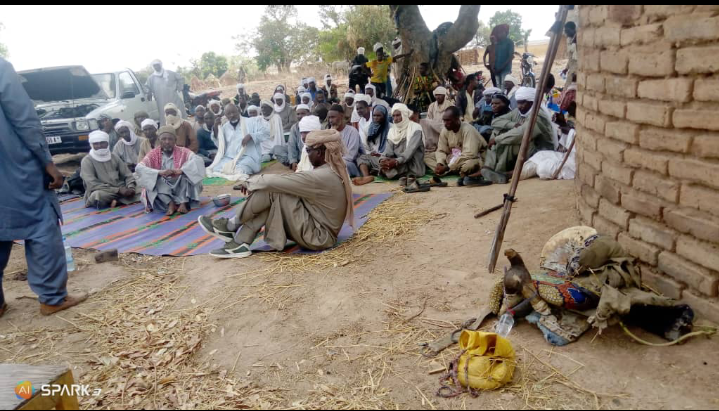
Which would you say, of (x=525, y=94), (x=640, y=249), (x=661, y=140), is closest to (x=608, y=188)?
(x=640, y=249)

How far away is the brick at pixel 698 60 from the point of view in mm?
2607

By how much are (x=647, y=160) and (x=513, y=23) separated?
1518 inches

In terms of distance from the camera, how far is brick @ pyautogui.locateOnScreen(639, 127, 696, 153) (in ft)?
9.29

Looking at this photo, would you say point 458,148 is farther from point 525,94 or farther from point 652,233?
point 652,233

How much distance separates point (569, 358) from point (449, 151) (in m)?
5.31

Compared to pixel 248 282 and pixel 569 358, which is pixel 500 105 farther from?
pixel 569 358

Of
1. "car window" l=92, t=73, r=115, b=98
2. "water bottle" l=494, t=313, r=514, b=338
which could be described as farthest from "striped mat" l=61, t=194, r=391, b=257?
"car window" l=92, t=73, r=115, b=98

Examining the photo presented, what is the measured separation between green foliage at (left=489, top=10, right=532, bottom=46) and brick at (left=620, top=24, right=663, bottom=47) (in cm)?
3184

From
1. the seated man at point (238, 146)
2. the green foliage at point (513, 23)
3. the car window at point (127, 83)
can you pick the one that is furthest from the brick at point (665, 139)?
the green foliage at point (513, 23)

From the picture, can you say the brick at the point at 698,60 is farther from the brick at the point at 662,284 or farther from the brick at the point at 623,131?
the brick at the point at 662,284

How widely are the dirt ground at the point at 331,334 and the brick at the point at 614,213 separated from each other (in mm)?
675

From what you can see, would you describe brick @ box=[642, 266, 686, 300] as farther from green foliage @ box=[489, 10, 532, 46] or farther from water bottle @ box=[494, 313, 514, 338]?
green foliage @ box=[489, 10, 532, 46]

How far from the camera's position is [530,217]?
16.3 feet

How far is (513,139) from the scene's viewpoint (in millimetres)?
6695
